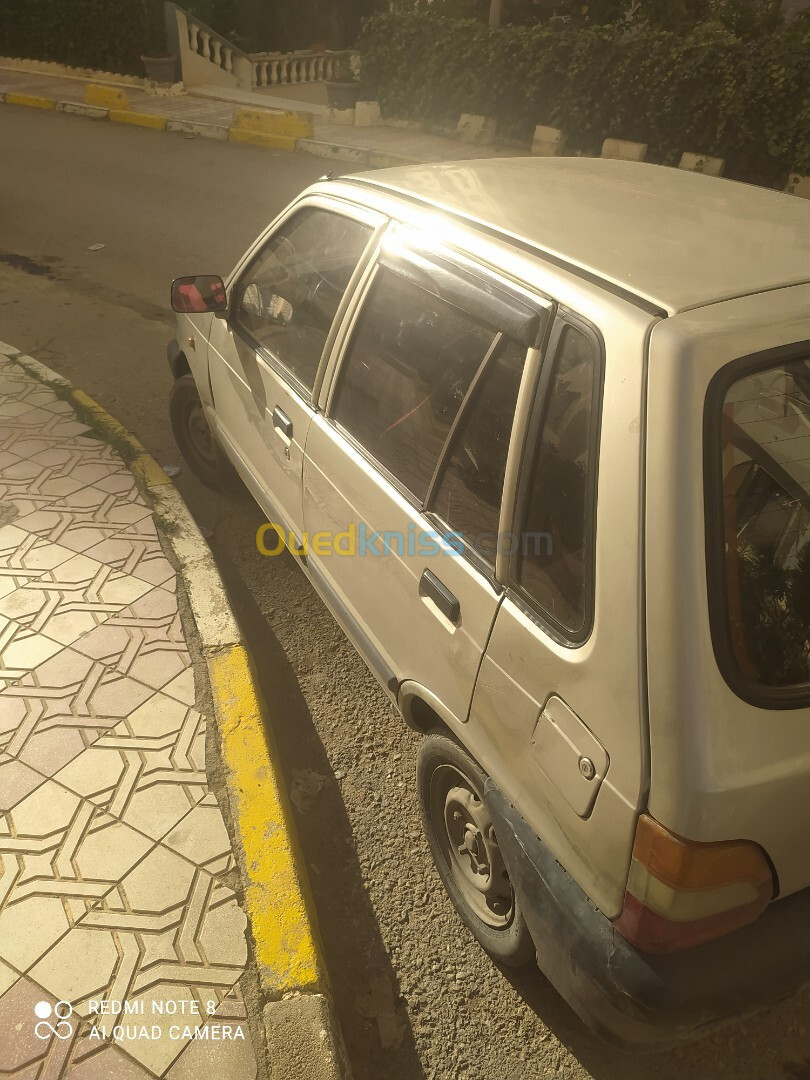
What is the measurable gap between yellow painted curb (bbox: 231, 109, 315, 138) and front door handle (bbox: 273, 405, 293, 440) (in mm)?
11057

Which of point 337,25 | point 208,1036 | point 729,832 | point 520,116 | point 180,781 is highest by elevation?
point 337,25

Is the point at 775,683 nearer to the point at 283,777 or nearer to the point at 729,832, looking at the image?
the point at 729,832

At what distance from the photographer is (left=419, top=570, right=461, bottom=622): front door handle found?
2.01 meters

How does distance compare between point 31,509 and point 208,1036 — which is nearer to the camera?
point 208,1036

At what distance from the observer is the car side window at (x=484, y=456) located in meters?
1.89

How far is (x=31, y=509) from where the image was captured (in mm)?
4035

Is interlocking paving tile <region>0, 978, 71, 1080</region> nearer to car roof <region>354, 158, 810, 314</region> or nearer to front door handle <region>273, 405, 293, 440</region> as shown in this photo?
front door handle <region>273, 405, 293, 440</region>

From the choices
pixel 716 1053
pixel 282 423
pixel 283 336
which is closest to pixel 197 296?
pixel 283 336

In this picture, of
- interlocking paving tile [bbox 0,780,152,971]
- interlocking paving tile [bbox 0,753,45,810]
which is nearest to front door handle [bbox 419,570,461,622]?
interlocking paving tile [bbox 0,780,152,971]

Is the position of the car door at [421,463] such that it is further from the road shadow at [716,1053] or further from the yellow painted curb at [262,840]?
the road shadow at [716,1053]

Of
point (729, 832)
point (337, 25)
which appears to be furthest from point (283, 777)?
point (337, 25)

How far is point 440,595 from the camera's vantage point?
2.04 meters

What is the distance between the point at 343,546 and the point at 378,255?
0.95m

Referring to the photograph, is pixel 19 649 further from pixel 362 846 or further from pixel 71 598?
pixel 362 846
